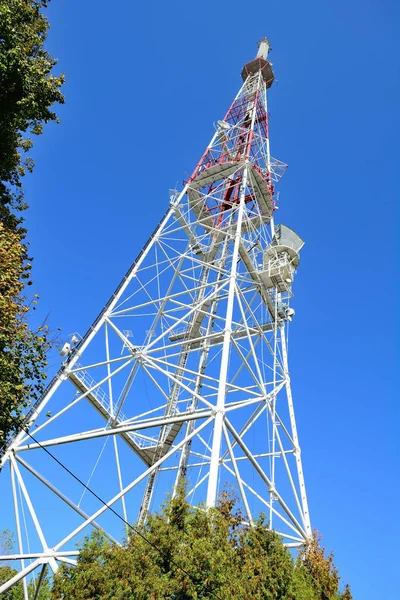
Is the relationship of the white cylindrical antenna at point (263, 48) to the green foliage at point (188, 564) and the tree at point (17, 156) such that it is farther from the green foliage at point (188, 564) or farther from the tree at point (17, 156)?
the green foliage at point (188, 564)

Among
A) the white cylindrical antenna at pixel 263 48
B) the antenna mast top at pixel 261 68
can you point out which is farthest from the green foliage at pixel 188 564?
the white cylindrical antenna at pixel 263 48

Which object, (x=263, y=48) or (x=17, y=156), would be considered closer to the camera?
(x=17, y=156)

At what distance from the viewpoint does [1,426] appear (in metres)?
8.53

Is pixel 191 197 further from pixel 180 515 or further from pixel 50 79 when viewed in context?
pixel 180 515

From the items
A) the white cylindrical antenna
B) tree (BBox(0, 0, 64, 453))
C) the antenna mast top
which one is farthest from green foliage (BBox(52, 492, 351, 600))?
the white cylindrical antenna

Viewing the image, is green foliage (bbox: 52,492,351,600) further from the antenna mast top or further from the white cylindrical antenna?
the white cylindrical antenna

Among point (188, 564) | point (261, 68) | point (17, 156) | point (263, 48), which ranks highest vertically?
point (263, 48)

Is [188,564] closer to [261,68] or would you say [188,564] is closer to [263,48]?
[261,68]

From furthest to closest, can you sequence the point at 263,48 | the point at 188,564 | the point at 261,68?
the point at 263,48 → the point at 261,68 → the point at 188,564

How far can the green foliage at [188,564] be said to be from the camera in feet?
25.6

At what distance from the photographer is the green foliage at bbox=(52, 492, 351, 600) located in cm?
781

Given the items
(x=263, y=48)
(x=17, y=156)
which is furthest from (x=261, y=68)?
(x=17, y=156)

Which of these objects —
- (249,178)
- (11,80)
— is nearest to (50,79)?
(11,80)

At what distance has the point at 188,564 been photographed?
26.2 feet
